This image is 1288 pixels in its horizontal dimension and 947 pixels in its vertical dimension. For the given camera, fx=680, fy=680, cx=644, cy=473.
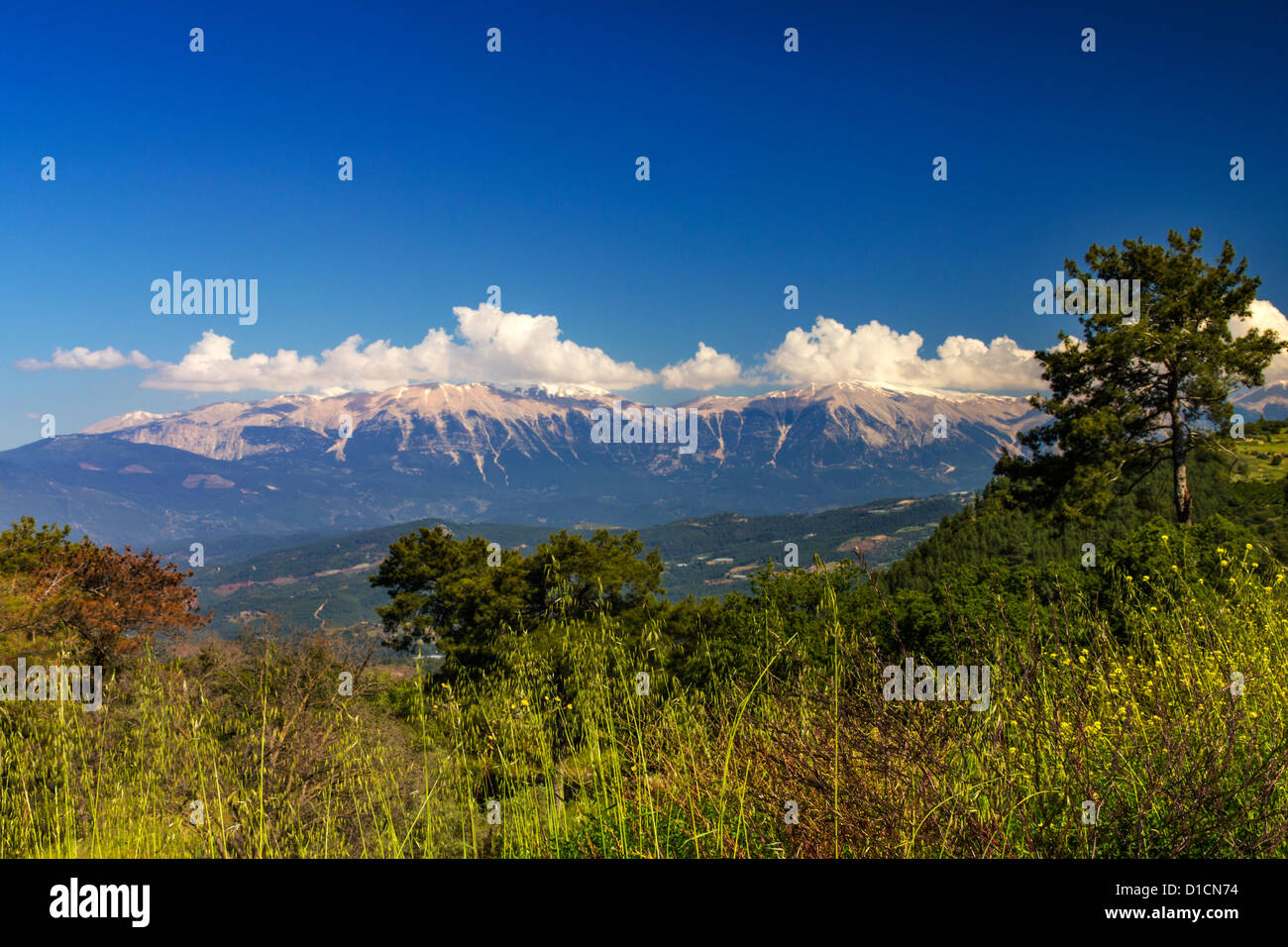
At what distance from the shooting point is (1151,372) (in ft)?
75.3

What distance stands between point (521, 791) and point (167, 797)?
8.33ft

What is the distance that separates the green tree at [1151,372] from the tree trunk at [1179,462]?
0.03 m

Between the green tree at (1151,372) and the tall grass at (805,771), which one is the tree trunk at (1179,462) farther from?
the tall grass at (805,771)

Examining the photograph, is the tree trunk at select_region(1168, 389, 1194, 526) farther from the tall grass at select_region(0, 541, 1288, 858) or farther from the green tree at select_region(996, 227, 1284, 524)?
the tall grass at select_region(0, 541, 1288, 858)

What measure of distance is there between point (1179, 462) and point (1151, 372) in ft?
10.2

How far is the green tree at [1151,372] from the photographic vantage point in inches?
868

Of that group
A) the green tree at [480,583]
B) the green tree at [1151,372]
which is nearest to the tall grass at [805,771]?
the green tree at [1151,372]

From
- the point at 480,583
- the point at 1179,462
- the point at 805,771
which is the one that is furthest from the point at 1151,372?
the point at 480,583

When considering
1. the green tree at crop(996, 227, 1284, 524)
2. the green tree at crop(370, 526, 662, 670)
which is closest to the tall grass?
the green tree at crop(996, 227, 1284, 524)

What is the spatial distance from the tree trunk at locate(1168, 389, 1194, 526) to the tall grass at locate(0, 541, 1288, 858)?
2072 cm

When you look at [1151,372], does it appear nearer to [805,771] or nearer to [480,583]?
[805,771]
